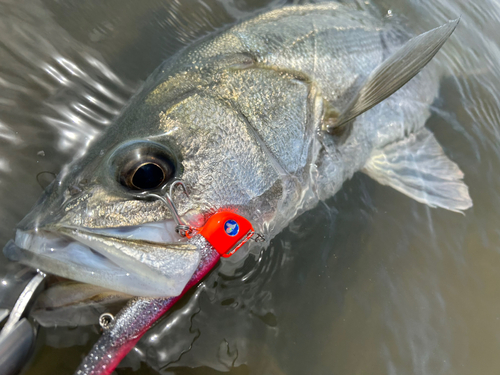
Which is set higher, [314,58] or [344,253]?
[314,58]

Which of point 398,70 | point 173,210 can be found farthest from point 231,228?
point 398,70

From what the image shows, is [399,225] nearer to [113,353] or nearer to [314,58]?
[314,58]

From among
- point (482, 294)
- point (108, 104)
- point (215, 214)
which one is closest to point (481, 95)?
point (482, 294)

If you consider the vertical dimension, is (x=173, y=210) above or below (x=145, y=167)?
below

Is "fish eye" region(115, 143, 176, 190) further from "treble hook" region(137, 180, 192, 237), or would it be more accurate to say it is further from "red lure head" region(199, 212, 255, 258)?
"red lure head" region(199, 212, 255, 258)

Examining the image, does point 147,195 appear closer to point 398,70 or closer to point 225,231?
point 225,231

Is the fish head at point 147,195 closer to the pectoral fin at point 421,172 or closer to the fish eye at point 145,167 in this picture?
the fish eye at point 145,167
